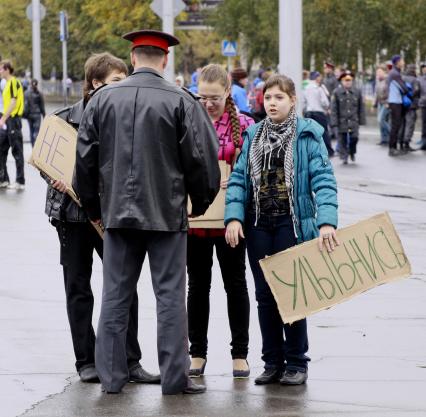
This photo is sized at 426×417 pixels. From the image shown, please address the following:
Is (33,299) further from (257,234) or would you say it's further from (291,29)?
(291,29)

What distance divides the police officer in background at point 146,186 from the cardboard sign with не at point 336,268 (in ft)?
1.79

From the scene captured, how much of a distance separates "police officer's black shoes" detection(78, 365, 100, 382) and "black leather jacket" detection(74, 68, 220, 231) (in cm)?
96

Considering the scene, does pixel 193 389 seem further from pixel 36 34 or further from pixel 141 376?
pixel 36 34

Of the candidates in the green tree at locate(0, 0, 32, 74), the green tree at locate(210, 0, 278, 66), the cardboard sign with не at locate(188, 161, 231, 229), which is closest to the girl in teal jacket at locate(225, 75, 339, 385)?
the cardboard sign with не at locate(188, 161, 231, 229)

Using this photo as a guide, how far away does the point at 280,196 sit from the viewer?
7.37 m

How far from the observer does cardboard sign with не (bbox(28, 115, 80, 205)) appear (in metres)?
7.76

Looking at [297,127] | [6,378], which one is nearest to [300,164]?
[297,127]

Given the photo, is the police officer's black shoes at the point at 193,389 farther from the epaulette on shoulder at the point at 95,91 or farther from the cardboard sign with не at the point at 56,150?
the epaulette on shoulder at the point at 95,91

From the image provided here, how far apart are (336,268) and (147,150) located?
1.25 metres

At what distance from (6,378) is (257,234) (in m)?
1.54

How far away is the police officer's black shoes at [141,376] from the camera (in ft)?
24.6

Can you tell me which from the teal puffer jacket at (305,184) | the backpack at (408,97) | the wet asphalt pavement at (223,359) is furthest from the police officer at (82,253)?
the backpack at (408,97)

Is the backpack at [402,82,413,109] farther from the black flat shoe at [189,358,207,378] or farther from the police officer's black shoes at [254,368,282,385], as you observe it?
the police officer's black shoes at [254,368,282,385]

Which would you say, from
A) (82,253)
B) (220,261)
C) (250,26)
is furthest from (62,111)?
(250,26)
